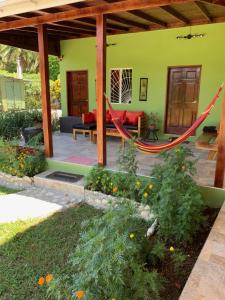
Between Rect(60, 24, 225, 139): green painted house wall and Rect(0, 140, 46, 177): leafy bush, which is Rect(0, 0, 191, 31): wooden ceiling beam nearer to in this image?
Rect(0, 140, 46, 177): leafy bush

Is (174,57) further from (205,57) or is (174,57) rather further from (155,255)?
(155,255)

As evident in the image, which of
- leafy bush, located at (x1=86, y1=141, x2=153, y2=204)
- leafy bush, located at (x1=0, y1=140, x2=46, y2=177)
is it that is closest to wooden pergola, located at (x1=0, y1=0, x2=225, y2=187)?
leafy bush, located at (x1=0, y1=140, x2=46, y2=177)

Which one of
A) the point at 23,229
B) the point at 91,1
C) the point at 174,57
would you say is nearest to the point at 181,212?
the point at 23,229

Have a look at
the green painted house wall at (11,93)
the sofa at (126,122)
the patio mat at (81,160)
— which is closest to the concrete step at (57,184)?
the patio mat at (81,160)

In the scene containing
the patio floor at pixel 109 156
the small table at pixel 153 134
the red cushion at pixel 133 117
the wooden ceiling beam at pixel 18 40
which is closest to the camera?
the patio floor at pixel 109 156

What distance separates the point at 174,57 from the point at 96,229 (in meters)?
5.12

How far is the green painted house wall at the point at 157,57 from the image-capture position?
5.54 metres

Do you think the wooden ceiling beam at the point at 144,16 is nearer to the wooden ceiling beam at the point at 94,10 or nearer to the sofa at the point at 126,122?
the wooden ceiling beam at the point at 94,10

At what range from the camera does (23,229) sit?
3.01 m

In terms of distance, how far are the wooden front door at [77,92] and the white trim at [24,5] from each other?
410cm

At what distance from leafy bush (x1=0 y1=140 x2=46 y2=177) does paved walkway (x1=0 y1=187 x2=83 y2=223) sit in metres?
0.35

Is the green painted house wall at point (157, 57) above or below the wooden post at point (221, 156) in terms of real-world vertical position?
above

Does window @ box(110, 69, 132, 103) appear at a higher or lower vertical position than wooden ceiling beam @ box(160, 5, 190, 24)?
lower

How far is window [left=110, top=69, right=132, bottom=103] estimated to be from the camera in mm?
6699
